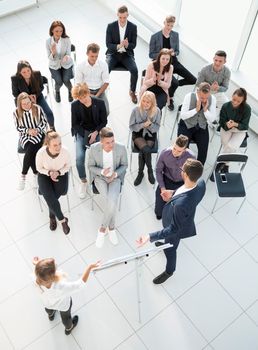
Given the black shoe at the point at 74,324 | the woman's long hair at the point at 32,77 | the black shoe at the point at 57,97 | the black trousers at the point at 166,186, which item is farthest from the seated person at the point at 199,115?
the black shoe at the point at 74,324

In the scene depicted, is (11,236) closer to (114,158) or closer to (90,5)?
(114,158)

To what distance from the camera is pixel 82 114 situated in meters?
4.63

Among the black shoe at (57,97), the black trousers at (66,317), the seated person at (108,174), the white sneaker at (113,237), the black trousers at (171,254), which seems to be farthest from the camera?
the black shoe at (57,97)

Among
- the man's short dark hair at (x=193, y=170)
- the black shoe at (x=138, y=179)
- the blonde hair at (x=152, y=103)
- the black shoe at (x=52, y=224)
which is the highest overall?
the man's short dark hair at (x=193, y=170)

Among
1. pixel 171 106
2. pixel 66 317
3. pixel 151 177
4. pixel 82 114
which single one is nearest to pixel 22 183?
pixel 82 114

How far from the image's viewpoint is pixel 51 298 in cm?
310

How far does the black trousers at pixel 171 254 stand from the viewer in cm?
369

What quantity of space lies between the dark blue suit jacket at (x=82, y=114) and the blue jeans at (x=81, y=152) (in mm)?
62

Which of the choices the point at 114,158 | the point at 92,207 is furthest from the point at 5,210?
the point at 114,158

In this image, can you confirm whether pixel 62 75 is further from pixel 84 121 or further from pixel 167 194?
pixel 167 194

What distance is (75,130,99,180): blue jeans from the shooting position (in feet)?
15.4

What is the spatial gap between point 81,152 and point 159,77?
152cm

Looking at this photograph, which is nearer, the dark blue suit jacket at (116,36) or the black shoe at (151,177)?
the black shoe at (151,177)

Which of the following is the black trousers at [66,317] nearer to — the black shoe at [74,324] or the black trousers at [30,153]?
the black shoe at [74,324]
